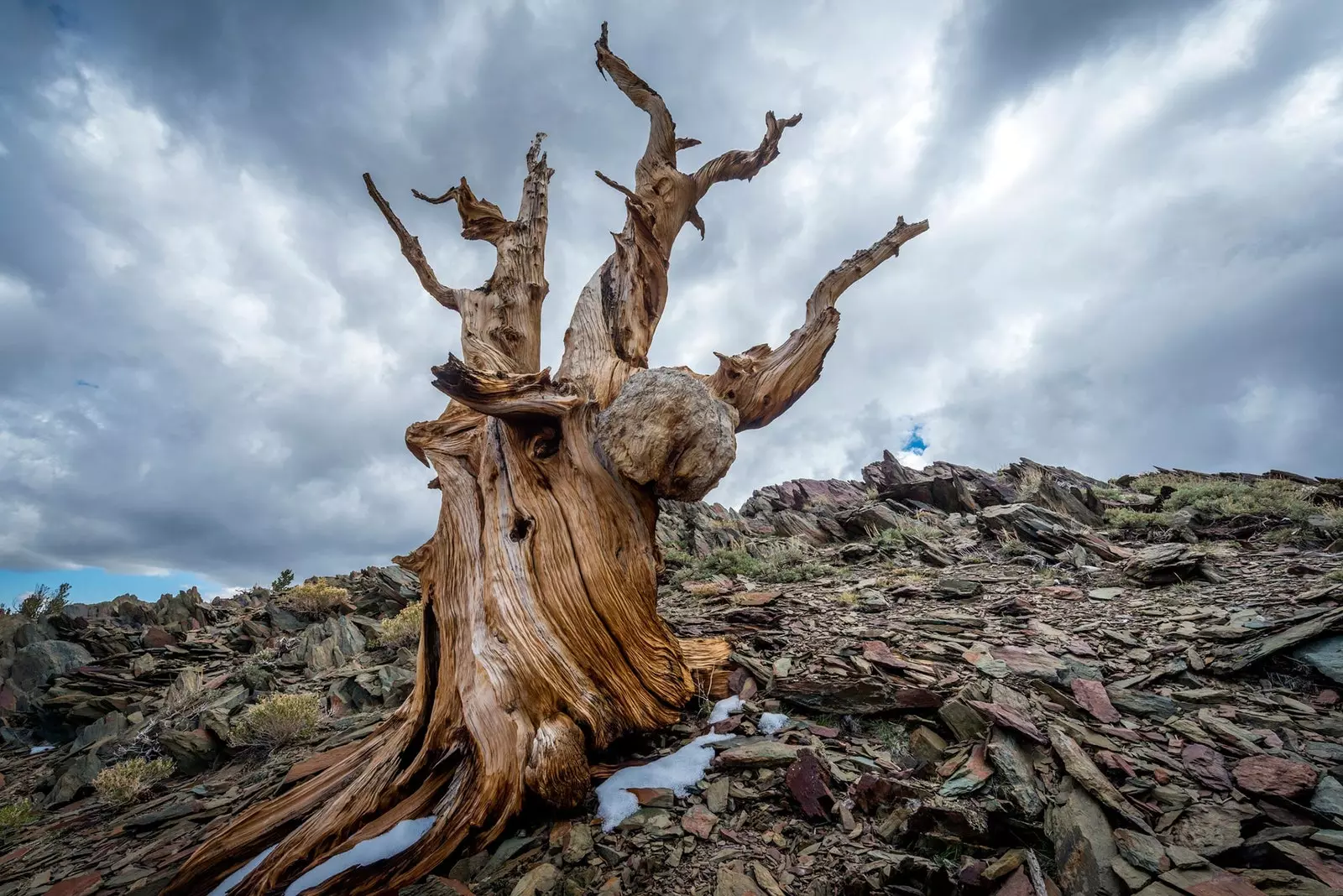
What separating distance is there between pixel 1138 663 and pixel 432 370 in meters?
5.00

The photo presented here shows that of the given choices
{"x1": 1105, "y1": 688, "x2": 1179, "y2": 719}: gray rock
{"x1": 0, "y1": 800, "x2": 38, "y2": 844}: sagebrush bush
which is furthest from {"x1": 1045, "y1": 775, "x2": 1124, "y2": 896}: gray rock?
{"x1": 0, "y1": 800, "x2": 38, "y2": 844}: sagebrush bush

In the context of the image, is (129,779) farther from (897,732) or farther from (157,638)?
(897,732)

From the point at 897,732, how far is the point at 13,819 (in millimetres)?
6115

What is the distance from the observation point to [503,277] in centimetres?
543

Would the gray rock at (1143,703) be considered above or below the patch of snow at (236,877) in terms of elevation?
above

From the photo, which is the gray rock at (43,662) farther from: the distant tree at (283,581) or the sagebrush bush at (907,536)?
the sagebrush bush at (907,536)

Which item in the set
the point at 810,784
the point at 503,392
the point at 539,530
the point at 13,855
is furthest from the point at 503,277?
the point at 13,855

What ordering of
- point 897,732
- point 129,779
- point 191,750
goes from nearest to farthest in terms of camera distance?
point 897,732, point 129,779, point 191,750

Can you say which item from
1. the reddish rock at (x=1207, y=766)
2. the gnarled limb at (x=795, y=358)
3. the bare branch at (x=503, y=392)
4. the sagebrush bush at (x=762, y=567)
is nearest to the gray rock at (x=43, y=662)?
the bare branch at (x=503, y=392)

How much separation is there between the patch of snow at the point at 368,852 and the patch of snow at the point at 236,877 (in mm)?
372

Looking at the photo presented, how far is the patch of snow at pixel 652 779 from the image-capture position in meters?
2.53

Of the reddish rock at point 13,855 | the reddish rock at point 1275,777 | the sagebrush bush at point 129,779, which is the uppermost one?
the sagebrush bush at point 129,779

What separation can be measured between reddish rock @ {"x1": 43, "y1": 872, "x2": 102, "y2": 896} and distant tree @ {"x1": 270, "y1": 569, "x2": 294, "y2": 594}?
10.2 m

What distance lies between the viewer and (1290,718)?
8.39ft
